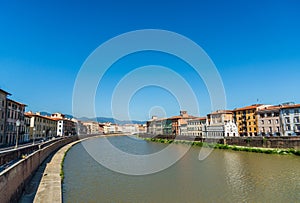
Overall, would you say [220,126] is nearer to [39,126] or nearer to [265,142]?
[265,142]

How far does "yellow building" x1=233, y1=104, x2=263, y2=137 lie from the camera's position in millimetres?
57875

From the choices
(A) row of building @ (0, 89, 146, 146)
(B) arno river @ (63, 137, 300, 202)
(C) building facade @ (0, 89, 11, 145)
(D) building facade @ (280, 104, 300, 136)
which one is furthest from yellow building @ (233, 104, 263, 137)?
(C) building facade @ (0, 89, 11, 145)

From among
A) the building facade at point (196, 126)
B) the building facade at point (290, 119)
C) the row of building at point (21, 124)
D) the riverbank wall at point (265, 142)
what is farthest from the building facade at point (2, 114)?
the building facade at point (290, 119)

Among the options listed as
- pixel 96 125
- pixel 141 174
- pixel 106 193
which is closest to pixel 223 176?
pixel 141 174

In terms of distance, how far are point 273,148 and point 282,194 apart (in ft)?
91.8

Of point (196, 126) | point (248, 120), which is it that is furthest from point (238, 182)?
point (196, 126)

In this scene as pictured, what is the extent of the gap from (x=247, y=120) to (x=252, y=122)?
1792 millimetres

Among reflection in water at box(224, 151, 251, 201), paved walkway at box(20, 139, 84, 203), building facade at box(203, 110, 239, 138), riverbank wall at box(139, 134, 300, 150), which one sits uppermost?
building facade at box(203, 110, 239, 138)

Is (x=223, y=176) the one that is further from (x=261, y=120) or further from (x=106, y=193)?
(x=261, y=120)

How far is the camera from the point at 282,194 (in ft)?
51.7

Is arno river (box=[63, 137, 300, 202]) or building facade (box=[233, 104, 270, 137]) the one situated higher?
building facade (box=[233, 104, 270, 137])

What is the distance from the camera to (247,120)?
6019cm

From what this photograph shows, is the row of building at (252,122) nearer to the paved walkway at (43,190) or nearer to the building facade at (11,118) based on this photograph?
the building facade at (11,118)

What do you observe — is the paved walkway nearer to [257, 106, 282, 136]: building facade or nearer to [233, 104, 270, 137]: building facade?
[257, 106, 282, 136]: building facade
